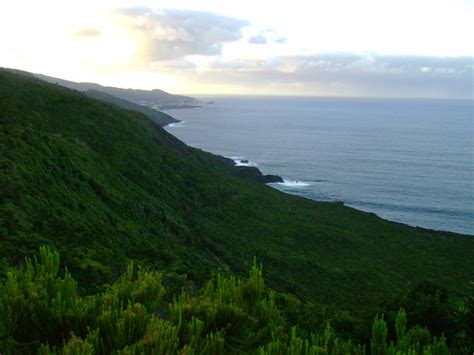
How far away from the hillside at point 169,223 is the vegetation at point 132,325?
22.3 feet

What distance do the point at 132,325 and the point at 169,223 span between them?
3784cm

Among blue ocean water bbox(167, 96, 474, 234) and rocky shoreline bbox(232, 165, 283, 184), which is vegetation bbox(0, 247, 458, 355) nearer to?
blue ocean water bbox(167, 96, 474, 234)

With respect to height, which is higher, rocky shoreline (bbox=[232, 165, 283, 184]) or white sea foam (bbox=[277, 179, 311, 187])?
rocky shoreline (bbox=[232, 165, 283, 184])

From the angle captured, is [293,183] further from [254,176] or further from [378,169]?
[378,169]

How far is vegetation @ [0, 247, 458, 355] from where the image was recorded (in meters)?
5.88

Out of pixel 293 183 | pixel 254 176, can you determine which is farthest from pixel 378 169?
pixel 254 176

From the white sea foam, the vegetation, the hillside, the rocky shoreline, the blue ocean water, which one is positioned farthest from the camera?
the white sea foam

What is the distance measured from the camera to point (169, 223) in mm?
43531

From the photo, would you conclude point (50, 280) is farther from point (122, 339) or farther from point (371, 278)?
point (371, 278)

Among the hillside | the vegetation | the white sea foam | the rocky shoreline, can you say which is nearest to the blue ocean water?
the white sea foam

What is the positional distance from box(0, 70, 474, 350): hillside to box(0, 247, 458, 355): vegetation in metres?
6.79

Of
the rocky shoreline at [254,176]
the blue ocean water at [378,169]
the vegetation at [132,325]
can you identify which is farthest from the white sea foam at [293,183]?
the vegetation at [132,325]

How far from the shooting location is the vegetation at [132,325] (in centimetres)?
588

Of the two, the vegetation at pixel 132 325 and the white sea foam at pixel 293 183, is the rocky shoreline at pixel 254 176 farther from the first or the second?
the vegetation at pixel 132 325
